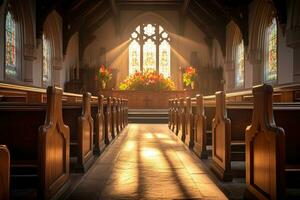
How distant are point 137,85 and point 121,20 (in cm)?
432

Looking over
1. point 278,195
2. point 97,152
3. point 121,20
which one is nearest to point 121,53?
point 121,20

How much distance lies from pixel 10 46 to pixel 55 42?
3217 millimetres

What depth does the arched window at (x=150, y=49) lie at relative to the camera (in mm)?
17234

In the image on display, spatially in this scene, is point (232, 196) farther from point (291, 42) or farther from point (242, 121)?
point (291, 42)

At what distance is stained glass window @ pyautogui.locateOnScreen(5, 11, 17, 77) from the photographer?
954 cm

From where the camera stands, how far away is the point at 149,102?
13.4 meters

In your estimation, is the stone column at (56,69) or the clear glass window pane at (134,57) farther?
the clear glass window pane at (134,57)

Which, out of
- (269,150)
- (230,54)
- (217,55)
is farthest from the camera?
(217,55)

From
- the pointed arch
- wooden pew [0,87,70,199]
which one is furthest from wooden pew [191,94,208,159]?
the pointed arch

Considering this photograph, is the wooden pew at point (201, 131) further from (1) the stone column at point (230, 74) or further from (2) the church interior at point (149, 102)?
(1) the stone column at point (230, 74)

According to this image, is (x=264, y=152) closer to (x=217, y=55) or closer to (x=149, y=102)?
(x=149, y=102)

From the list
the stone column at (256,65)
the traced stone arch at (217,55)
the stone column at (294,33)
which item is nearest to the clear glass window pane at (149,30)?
the traced stone arch at (217,55)

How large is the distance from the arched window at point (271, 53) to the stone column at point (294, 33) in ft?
6.21

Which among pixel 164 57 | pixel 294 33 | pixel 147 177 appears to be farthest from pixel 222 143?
pixel 164 57
